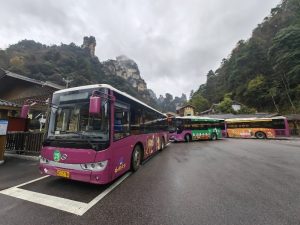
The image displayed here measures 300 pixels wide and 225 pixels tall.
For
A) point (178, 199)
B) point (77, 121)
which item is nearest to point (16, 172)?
point (77, 121)

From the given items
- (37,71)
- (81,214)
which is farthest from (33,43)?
(81,214)

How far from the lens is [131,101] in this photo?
5992mm

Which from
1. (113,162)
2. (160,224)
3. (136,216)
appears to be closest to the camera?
(160,224)

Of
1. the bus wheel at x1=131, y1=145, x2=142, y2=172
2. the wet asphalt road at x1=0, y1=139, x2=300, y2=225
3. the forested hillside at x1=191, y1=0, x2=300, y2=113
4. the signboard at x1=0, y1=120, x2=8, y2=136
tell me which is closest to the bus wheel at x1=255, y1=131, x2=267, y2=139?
the forested hillside at x1=191, y1=0, x2=300, y2=113

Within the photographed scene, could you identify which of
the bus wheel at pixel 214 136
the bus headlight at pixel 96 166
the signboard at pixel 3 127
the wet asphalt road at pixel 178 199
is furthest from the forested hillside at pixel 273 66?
the signboard at pixel 3 127

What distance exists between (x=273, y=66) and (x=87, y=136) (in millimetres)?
48261

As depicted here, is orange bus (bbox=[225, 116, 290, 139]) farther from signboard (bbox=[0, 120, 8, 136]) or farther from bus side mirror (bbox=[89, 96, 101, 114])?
signboard (bbox=[0, 120, 8, 136])

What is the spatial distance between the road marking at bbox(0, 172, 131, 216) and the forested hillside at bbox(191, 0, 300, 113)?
40.3 meters

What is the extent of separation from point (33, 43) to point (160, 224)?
113m

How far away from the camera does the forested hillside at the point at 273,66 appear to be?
32812mm

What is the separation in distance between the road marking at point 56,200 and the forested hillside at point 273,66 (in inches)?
1588

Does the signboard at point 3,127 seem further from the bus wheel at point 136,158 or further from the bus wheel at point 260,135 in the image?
the bus wheel at point 260,135

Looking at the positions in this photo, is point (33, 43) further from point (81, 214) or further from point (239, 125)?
point (81, 214)

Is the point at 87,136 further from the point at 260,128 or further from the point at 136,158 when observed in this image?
the point at 260,128
